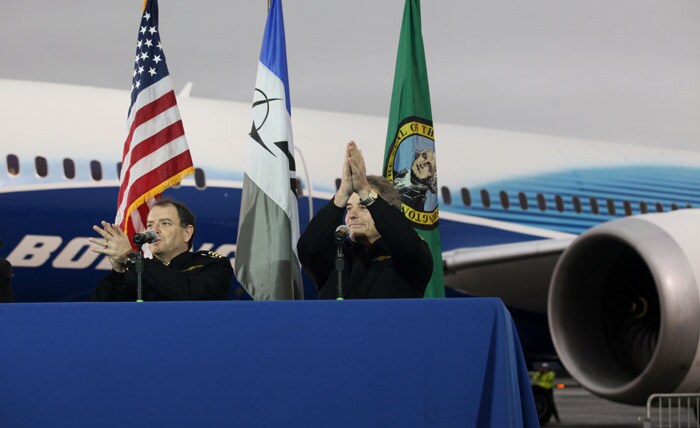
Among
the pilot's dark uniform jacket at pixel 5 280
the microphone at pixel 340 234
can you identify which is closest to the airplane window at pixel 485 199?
the pilot's dark uniform jacket at pixel 5 280

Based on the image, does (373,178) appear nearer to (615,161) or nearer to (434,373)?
(434,373)

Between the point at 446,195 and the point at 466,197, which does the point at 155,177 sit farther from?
the point at 466,197

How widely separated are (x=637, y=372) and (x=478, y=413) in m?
4.85

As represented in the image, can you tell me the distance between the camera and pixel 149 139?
22.4 ft

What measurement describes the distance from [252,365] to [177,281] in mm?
983

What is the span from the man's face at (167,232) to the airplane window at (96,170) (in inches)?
182

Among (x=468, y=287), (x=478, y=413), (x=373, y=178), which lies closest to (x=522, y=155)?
(x=468, y=287)

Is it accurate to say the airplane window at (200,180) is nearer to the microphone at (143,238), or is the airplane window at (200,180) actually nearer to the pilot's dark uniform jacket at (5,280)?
the pilot's dark uniform jacket at (5,280)

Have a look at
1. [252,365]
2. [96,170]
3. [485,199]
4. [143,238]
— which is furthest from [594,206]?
[252,365]

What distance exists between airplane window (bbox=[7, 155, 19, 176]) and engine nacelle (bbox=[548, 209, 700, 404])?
4069 mm

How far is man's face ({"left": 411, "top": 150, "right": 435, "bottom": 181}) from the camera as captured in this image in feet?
21.9

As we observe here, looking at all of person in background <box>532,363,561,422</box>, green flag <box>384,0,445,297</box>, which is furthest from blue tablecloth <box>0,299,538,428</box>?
person in background <box>532,363,561,422</box>

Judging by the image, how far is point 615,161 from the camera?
38.3 ft

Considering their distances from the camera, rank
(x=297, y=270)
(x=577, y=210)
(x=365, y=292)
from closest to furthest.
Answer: (x=365, y=292) → (x=297, y=270) → (x=577, y=210)
